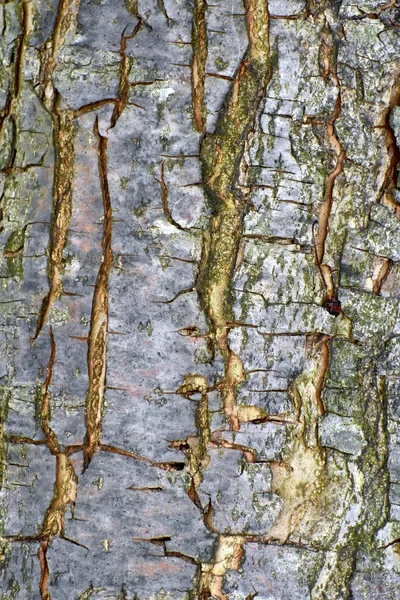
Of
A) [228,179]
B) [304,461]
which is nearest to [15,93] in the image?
[228,179]

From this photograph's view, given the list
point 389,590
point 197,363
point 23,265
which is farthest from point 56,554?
point 389,590

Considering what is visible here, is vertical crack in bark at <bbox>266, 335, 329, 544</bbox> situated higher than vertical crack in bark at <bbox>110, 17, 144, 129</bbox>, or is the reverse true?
vertical crack in bark at <bbox>110, 17, 144, 129</bbox>

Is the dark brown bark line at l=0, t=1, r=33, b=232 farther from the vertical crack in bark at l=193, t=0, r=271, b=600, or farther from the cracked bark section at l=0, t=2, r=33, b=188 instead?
the vertical crack in bark at l=193, t=0, r=271, b=600

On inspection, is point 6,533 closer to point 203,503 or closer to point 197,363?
point 203,503

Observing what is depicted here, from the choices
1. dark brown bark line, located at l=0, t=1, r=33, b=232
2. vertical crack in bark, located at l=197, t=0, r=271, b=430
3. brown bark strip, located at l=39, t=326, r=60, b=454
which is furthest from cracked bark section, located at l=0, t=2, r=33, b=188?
vertical crack in bark, located at l=197, t=0, r=271, b=430

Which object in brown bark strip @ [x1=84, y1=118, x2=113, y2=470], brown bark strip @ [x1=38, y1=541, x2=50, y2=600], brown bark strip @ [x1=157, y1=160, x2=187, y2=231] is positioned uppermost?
brown bark strip @ [x1=157, y1=160, x2=187, y2=231]

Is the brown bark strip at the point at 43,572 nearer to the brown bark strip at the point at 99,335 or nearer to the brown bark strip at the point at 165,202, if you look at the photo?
the brown bark strip at the point at 99,335
